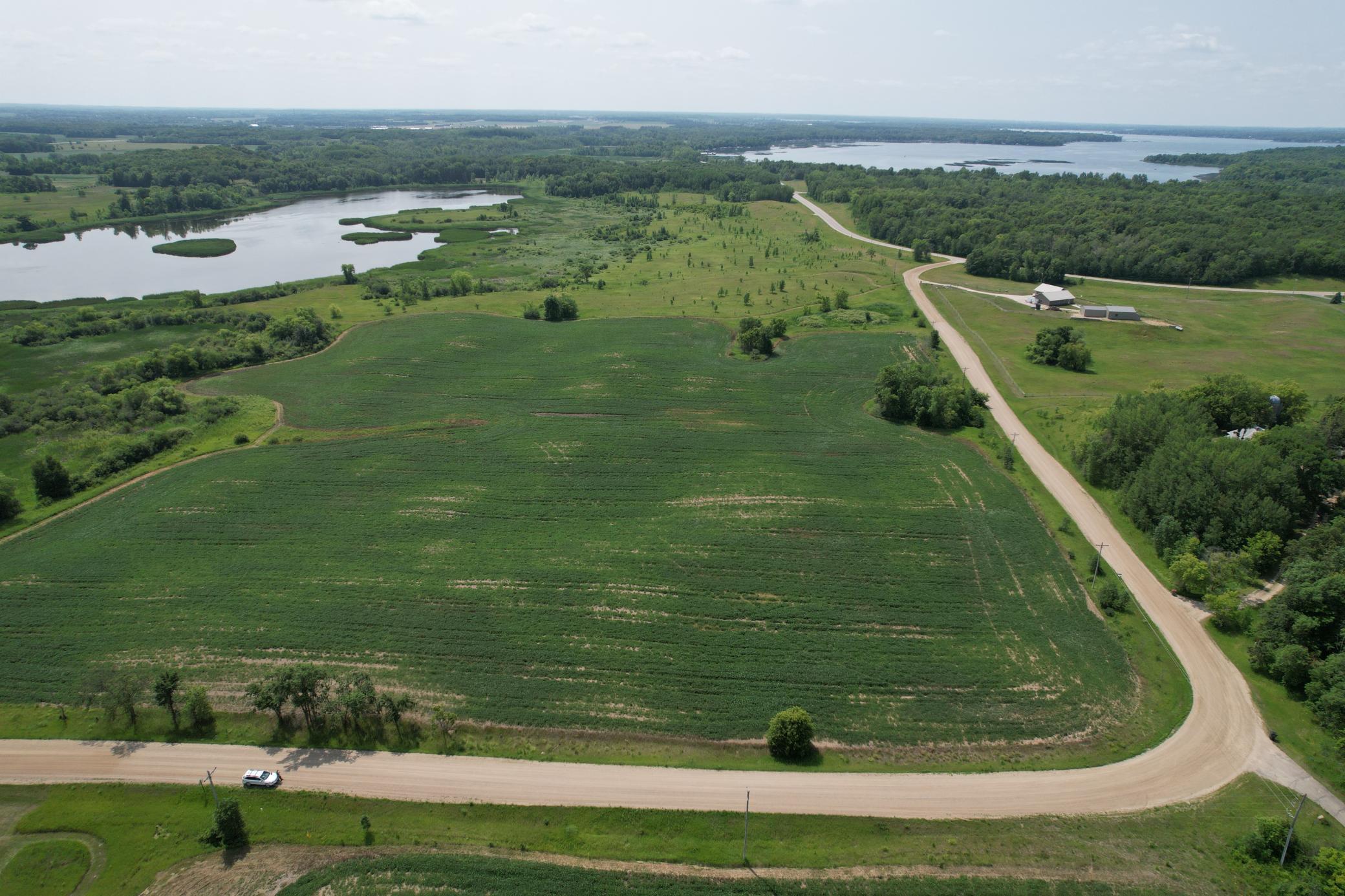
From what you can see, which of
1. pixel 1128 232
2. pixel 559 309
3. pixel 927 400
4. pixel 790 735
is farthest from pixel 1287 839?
pixel 1128 232

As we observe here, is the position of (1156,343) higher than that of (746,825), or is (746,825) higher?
(1156,343)

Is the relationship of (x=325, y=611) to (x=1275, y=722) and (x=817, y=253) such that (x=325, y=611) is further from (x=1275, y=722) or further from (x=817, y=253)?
(x=817, y=253)

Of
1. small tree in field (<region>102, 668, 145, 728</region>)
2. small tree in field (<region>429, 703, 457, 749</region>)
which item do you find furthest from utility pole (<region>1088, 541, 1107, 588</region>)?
small tree in field (<region>102, 668, 145, 728</region>)

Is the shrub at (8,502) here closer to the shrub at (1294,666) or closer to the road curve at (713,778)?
the road curve at (713,778)

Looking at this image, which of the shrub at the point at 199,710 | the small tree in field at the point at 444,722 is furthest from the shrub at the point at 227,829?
the small tree in field at the point at 444,722

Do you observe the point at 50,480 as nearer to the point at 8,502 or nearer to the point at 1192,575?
the point at 8,502

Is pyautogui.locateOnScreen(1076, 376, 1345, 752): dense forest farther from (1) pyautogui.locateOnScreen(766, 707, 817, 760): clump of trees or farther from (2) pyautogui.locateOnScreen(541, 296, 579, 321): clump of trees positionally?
(2) pyautogui.locateOnScreen(541, 296, 579, 321): clump of trees
